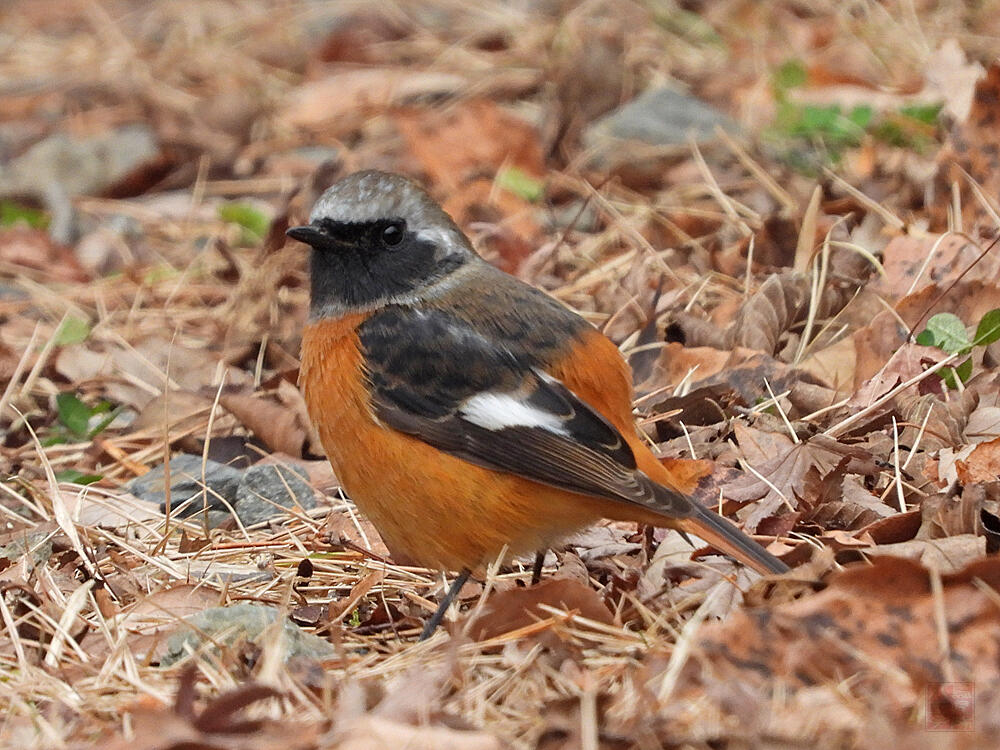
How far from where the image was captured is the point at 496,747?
284 cm

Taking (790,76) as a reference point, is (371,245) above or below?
above

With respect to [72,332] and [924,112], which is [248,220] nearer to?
[72,332]

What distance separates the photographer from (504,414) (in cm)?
429

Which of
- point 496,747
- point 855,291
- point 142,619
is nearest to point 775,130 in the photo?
point 855,291

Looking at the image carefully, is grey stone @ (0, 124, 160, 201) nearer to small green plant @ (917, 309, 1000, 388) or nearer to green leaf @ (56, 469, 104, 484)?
green leaf @ (56, 469, 104, 484)

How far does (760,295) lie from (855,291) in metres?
0.47

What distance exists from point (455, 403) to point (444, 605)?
2.19 feet

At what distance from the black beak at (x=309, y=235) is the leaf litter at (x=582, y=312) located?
106 centimetres

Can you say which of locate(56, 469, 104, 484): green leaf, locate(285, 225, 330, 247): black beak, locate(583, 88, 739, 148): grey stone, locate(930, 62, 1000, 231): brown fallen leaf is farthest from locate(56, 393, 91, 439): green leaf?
locate(930, 62, 1000, 231): brown fallen leaf

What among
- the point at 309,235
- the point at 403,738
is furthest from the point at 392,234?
the point at 403,738

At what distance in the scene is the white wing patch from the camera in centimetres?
423

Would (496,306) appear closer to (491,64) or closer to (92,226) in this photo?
(92,226)

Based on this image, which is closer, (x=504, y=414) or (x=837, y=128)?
(x=504, y=414)

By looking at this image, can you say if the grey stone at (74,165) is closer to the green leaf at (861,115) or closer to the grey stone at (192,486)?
the grey stone at (192,486)
